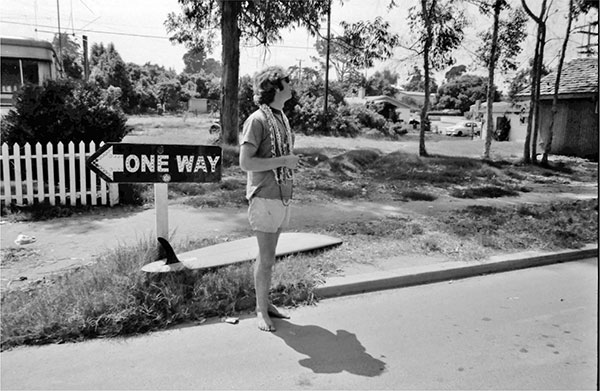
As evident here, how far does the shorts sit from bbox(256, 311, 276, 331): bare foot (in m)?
0.73

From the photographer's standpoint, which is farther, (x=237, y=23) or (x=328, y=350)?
(x=237, y=23)

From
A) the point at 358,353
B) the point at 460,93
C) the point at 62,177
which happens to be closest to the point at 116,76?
the point at 62,177

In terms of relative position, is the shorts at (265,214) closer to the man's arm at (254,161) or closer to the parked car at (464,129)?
the man's arm at (254,161)

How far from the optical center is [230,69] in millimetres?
14984

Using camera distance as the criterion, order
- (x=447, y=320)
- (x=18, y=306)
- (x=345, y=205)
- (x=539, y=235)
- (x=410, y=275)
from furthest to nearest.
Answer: (x=345, y=205)
(x=539, y=235)
(x=410, y=275)
(x=447, y=320)
(x=18, y=306)

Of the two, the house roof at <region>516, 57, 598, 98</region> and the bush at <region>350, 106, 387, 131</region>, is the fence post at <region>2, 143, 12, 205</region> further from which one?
the bush at <region>350, 106, 387, 131</region>

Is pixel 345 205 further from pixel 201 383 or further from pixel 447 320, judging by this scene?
pixel 201 383

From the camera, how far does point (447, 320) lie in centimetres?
433

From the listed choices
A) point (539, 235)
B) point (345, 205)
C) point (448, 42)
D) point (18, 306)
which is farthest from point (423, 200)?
point (448, 42)

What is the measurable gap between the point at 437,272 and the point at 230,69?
11.2m

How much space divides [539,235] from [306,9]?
1096 centimetres

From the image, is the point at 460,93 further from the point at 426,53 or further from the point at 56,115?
the point at 56,115

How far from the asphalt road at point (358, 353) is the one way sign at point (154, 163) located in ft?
4.54

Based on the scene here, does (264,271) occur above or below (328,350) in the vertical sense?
above
